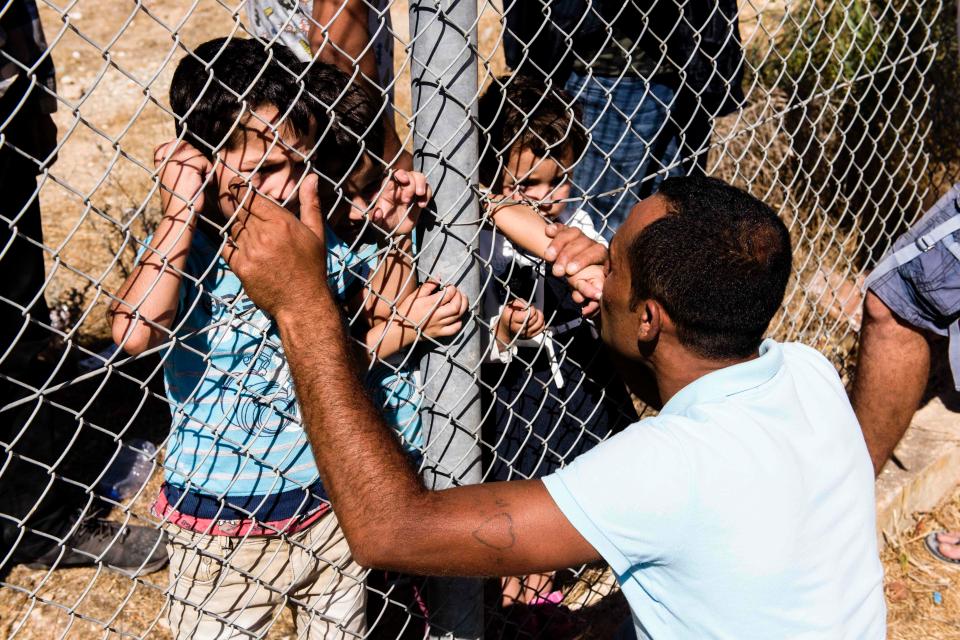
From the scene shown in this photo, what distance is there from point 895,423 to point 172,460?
2.33m

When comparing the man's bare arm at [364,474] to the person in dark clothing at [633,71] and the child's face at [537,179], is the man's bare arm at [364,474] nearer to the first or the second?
the child's face at [537,179]

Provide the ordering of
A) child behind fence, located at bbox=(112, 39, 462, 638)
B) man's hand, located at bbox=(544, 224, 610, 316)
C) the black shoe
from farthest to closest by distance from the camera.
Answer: the black shoe < man's hand, located at bbox=(544, 224, 610, 316) < child behind fence, located at bbox=(112, 39, 462, 638)

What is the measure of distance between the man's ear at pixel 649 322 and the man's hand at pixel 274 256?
1.99ft

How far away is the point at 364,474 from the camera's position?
59.8 inches

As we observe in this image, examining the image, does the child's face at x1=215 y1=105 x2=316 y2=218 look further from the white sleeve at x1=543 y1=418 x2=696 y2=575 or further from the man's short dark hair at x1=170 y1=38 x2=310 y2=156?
the white sleeve at x1=543 y1=418 x2=696 y2=575

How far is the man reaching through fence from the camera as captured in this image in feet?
4.86

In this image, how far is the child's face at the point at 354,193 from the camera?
1.89m

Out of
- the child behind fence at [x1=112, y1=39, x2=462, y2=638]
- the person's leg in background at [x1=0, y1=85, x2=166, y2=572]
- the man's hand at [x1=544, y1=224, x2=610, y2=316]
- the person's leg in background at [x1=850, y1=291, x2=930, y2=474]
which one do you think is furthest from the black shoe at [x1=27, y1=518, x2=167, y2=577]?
the person's leg in background at [x1=850, y1=291, x2=930, y2=474]

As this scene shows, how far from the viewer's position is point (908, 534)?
11.0ft

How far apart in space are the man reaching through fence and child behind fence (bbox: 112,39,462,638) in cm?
14

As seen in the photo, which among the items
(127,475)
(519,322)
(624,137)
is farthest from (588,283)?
(127,475)

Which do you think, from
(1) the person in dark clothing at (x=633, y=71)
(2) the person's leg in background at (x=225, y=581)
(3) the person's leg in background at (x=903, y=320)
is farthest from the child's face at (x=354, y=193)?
(3) the person's leg in background at (x=903, y=320)

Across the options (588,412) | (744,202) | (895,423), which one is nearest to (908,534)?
(895,423)

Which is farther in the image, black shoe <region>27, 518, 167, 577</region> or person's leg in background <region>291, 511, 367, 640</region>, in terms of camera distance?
black shoe <region>27, 518, 167, 577</region>
